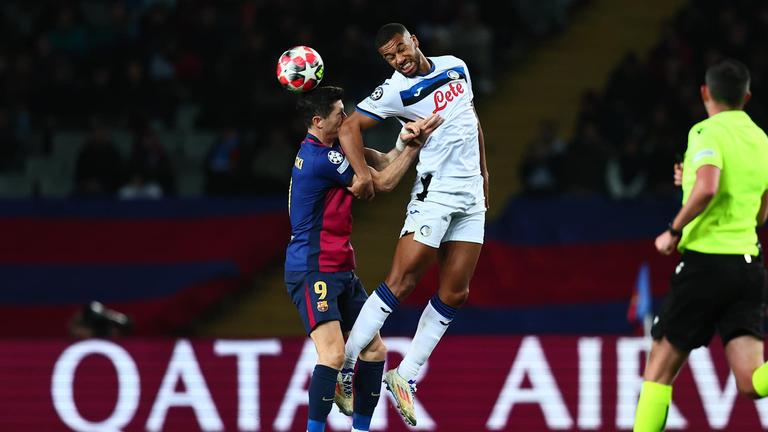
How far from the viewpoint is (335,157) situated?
785 cm

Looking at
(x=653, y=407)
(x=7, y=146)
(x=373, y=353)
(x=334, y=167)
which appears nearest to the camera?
(x=653, y=407)

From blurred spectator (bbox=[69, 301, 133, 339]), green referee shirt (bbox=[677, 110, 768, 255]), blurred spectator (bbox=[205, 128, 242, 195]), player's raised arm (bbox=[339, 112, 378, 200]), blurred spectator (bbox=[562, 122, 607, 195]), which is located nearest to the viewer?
green referee shirt (bbox=[677, 110, 768, 255])

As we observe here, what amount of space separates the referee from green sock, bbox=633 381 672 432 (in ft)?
0.75

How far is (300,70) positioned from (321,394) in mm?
1863

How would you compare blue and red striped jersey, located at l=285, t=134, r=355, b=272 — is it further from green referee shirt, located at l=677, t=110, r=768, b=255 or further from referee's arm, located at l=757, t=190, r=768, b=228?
referee's arm, located at l=757, t=190, r=768, b=228

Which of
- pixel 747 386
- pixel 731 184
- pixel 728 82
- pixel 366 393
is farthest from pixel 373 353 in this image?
pixel 728 82

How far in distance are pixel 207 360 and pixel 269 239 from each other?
3.27 meters

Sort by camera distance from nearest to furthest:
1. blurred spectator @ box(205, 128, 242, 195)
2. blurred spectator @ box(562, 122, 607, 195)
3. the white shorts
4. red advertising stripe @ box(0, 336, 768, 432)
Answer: the white shorts < red advertising stripe @ box(0, 336, 768, 432) < blurred spectator @ box(562, 122, 607, 195) < blurred spectator @ box(205, 128, 242, 195)

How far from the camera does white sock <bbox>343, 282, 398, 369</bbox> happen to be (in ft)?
26.1

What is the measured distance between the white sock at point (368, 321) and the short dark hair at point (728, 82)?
7.16 ft

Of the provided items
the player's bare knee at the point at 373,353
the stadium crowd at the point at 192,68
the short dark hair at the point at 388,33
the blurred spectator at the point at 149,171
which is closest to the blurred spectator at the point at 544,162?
the stadium crowd at the point at 192,68

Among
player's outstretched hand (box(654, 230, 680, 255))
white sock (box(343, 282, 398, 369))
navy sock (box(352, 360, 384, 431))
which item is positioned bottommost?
navy sock (box(352, 360, 384, 431))

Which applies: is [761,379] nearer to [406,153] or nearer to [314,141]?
[406,153]

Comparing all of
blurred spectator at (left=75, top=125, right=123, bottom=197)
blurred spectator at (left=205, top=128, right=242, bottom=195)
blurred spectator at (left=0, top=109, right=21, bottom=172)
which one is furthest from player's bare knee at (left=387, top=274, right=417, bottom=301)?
blurred spectator at (left=0, top=109, right=21, bottom=172)
